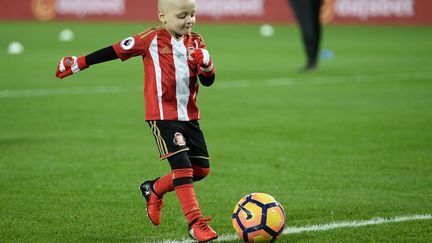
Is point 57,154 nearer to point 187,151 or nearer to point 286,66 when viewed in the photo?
point 187,151

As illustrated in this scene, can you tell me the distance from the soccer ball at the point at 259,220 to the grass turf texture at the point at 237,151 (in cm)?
19

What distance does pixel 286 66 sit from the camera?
2077 centimetres

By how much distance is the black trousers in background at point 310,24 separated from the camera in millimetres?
19781

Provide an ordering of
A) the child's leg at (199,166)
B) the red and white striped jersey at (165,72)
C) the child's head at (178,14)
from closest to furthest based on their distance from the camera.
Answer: the child's head at (178,14)
the red and white striped jersey at (165,72)
the child's leg at (199,166)

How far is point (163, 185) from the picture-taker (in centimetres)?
630

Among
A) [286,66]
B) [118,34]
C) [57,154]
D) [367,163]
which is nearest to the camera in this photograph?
[367,163]

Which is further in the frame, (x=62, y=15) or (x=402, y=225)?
(x=62, y=15)

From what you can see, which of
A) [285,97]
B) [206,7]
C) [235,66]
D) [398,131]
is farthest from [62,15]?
[398,131]

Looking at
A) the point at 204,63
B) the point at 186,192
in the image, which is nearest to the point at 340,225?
the point at 186,192

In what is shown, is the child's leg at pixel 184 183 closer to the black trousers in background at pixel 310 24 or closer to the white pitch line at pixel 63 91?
the white pitch line at pixel 63 91

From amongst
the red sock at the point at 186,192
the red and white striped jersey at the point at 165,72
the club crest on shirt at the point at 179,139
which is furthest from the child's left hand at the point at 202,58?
the red sock at the point at 186,192

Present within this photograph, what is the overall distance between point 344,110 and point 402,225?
7168 mm

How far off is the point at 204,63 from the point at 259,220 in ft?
3.60

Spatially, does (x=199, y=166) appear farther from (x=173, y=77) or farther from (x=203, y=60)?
(x=203, y=60)
